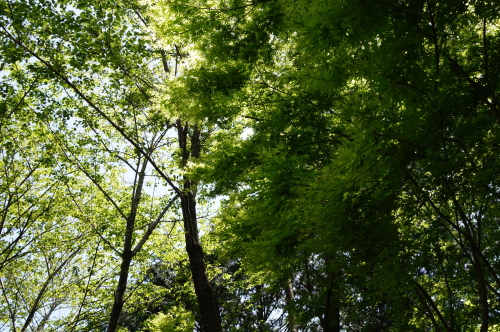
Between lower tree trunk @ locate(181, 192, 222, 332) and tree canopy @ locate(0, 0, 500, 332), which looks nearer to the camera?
tree canopy @ locate(0, 0, 500, 332)

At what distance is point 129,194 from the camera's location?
39.1 feet

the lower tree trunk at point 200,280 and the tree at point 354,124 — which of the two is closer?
the tree at point 354,124

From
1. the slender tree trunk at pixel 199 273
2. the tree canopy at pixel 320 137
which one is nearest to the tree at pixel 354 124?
the tree canopy at pixel 320 137

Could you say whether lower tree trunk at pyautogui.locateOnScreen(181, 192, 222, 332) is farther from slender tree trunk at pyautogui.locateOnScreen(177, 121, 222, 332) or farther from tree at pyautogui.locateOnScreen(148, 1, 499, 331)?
tree at pyautogui.locateOnScreen(148, 1, 499, 331)

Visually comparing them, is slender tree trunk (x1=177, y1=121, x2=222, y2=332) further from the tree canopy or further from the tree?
the tree

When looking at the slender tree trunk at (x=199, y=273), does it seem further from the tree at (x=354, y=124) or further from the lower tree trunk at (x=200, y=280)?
the tree at (x=354, y=124)

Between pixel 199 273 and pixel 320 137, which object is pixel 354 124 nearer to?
pixel 320 137

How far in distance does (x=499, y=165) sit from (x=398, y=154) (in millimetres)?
785

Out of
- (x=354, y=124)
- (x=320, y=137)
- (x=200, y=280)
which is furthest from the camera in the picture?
(x=200, y=280)

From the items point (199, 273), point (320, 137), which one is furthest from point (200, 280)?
point (320, 137)

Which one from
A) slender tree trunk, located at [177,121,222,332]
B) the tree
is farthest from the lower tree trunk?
the tree

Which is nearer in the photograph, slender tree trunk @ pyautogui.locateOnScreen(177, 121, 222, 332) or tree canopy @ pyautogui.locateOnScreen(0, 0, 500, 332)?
tree canopy @ pyautogui.locateOnScreen(0, 0, 500, 332)

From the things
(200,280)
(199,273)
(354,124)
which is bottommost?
(354,124)

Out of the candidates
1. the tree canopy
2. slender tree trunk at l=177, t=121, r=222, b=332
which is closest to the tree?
the tree canopy
